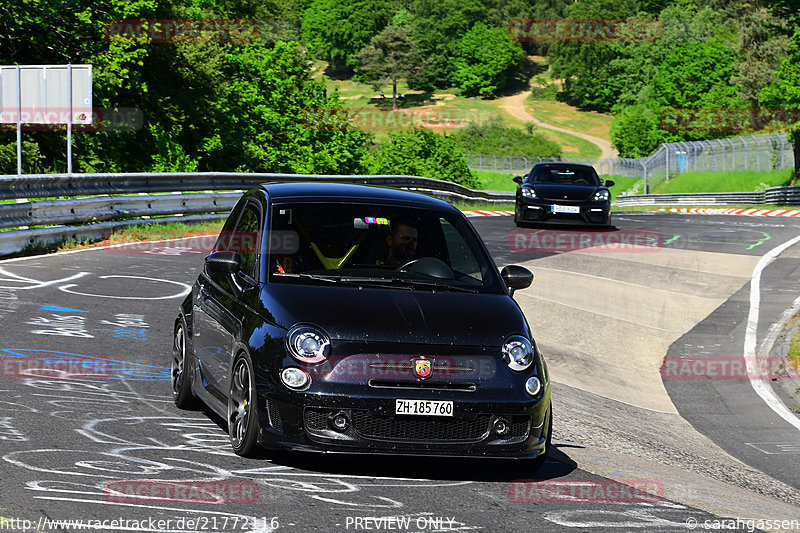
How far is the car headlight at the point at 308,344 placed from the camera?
6.00 meters

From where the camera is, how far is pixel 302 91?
61.0m

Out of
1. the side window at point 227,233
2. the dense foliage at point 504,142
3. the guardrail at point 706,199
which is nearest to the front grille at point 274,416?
the side window at point 227,233

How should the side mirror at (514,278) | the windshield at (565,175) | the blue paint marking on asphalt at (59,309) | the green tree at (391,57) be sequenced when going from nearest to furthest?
the side mirror at (514,278), the blue paint marking on asphalt at (59,309), the windshield at (565,175), the green tree at (391,57)

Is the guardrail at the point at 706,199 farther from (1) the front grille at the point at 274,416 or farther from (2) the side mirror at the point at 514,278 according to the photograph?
(1) the front grille at the point at 274,416

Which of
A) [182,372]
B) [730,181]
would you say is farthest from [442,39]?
[182,372]

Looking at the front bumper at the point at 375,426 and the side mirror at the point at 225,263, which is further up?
the side mirror at the point at 225,263

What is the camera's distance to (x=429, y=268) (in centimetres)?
712

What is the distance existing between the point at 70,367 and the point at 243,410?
124 inches

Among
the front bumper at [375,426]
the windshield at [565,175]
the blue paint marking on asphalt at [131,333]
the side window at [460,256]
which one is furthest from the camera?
the windshield at [565,175]

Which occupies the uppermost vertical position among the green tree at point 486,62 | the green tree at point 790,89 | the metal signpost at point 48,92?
the green tree at point 486,62

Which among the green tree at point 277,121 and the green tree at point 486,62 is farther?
the green tree at point 486,62

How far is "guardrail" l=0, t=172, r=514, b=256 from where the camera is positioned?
16844mm

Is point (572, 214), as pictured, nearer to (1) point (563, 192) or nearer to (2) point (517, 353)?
(1) point (563, 192)

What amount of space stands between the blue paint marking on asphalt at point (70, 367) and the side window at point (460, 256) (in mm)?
2772
